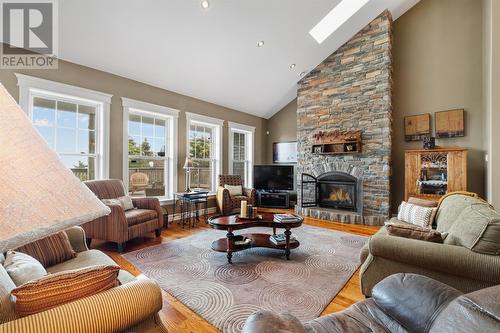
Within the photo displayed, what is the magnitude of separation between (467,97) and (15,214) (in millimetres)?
6131

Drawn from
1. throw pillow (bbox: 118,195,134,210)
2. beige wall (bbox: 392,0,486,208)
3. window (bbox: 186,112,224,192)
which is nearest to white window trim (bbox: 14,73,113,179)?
throw pillow (bbox: 118,195,134,210)

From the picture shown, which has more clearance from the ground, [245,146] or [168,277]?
[245,146]

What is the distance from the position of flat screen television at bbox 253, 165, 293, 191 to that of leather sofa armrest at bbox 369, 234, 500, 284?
4238 mm

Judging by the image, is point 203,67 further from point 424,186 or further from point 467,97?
point 467,97

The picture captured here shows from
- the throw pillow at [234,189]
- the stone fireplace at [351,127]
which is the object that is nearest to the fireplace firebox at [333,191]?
the stone fireplace at [351,127]

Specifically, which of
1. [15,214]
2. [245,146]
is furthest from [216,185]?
[15,214]

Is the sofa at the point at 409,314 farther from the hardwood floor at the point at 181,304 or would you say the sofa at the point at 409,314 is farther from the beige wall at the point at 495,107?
the beige wall at the point at 495,107

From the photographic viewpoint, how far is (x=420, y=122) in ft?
15.8

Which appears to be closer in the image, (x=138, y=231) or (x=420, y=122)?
(x=138, y=231)

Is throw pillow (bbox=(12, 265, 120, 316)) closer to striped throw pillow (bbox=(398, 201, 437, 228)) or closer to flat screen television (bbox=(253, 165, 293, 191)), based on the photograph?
striped throw pillow (bbox=(398, 201, 437, 228))

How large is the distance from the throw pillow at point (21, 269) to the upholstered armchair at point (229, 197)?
381 cm

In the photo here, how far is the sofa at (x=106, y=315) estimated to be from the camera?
882mm

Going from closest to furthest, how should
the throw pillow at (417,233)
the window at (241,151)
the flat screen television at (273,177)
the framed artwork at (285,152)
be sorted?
the throw pillow at (417,233), the flat screen television at (273,177), the window at (241,151), the framed artwork at (285,152)

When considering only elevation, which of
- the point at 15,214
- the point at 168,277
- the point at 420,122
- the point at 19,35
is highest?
the point at 19,35
